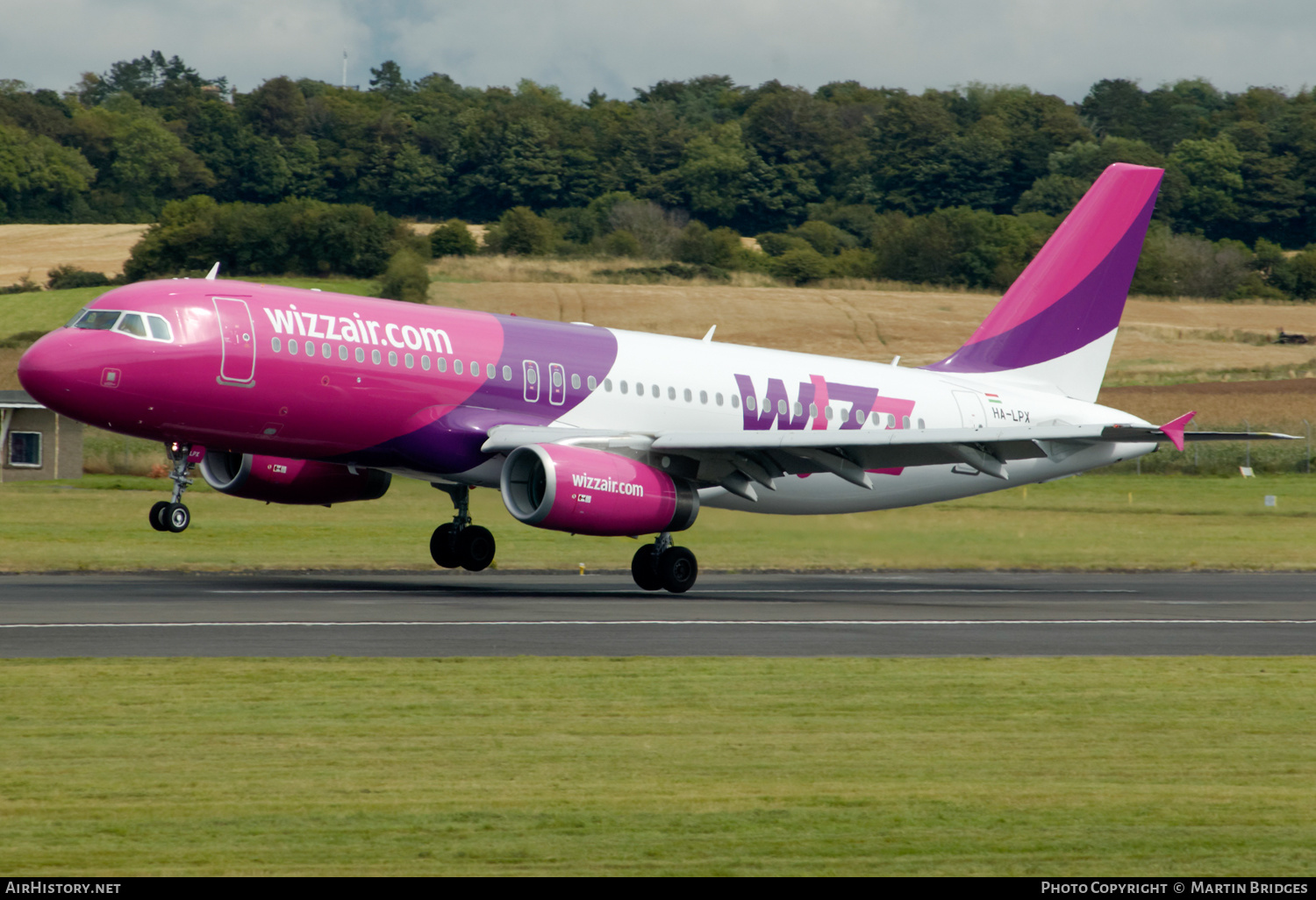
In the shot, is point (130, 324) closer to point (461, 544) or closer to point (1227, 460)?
point (461, 544)

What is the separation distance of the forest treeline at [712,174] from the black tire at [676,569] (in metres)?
75.7

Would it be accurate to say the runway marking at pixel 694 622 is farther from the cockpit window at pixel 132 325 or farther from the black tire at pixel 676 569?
the cockpit window at pixel 132 325

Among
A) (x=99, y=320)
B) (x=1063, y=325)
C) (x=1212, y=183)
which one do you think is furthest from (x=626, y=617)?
(x=1212, y=183)

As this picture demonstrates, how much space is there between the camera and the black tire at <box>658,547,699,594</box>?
1121 inches

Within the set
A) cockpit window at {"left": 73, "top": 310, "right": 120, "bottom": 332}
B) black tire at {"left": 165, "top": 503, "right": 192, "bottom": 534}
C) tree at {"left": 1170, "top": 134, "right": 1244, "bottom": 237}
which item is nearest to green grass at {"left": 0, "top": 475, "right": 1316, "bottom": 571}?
black tire at {"left": 165, "top": 503, "right": 192, "bottom": 534}

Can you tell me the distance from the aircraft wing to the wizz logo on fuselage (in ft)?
5.94

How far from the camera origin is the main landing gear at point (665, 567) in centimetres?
2848

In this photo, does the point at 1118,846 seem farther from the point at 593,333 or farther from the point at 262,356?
the point at 593,333

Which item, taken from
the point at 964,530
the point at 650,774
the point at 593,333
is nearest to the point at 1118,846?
the point at 650,774

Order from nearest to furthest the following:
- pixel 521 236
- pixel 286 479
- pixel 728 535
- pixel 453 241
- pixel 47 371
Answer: pixel 47 371 → pixel 286 479 → pixel 728 535 → pixel 453 241 → pixel 521 236

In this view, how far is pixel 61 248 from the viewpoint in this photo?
340 feet

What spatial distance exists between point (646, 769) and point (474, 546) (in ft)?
64.7
